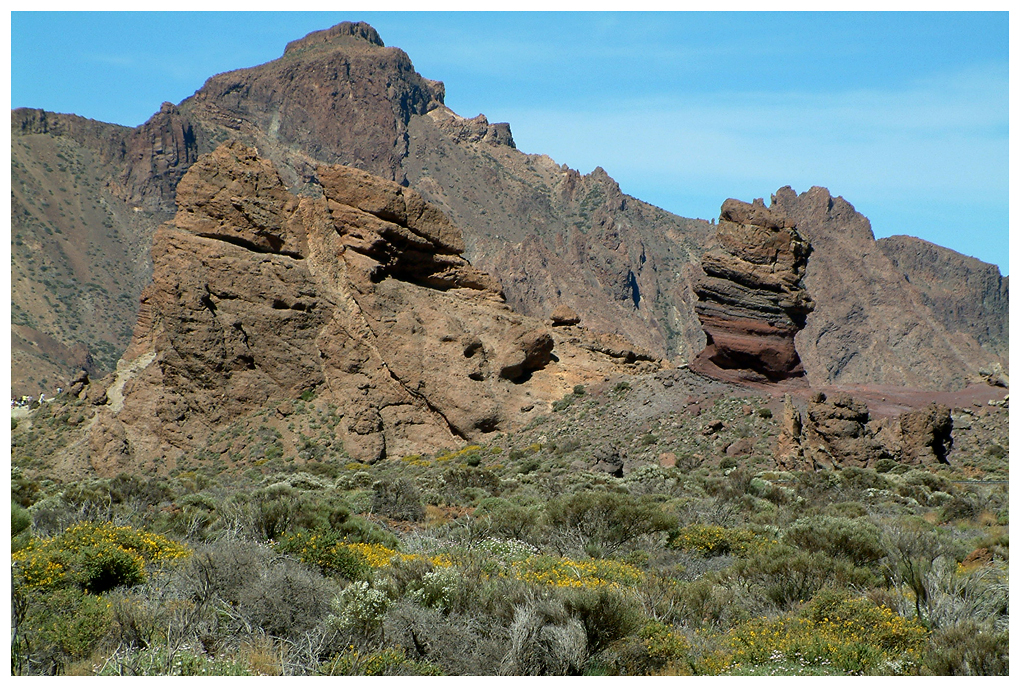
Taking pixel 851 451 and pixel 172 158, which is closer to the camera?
pixel 851 451

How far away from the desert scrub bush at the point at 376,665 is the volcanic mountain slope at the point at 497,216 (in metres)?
109

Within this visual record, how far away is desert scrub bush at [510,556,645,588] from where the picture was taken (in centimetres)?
936

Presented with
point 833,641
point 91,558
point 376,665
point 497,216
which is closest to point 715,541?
point 833,641

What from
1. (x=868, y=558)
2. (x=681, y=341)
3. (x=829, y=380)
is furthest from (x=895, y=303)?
(x=868, y=558)

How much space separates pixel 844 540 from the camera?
1191cm

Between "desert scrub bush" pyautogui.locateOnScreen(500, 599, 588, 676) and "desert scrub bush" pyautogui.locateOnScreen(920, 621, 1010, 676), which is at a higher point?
"desert scrub bush" pyautogui.locateOnScreen(920, 621, 1010, 676)

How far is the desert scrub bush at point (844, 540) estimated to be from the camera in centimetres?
1170

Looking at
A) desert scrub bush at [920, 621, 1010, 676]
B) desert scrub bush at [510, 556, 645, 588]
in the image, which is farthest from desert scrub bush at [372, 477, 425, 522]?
desert scrub bush at [920, 621, 1010, 676]

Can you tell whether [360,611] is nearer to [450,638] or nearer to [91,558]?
[450,638]

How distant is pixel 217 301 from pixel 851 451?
23.5m

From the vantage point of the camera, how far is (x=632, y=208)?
158 m

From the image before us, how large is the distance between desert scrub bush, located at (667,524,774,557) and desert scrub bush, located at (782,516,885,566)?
51 cm

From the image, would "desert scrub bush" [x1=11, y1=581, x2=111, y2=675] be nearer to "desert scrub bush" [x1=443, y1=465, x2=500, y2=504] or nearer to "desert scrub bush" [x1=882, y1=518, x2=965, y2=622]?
"desert scrub bush" [x1=882, y1=518, x2=965, y2=622]
